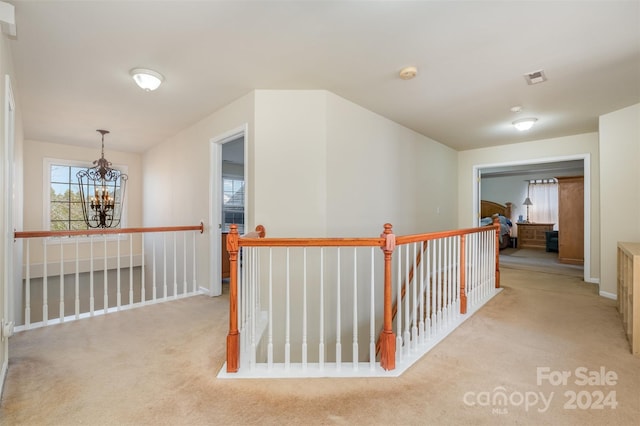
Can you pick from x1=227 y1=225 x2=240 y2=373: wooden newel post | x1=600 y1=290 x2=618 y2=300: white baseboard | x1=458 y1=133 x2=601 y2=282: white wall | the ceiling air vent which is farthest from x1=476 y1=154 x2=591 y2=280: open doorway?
x1=227 y1=225 x2=240 y2=373: wooden newel post

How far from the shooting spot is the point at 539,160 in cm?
499

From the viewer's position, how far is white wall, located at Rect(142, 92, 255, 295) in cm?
327

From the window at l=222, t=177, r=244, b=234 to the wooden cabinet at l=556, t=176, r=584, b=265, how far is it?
6.47m

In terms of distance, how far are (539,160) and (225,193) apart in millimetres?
5731

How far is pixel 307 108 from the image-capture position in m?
3.03

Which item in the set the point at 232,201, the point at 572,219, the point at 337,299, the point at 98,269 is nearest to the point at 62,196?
the point at 98,269

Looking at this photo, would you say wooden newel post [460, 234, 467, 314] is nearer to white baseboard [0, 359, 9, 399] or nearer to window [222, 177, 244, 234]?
white baseboard [0, 359, 9, 399]

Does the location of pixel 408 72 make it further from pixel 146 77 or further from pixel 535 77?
pixel 146 77

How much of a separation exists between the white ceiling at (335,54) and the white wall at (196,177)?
23cm

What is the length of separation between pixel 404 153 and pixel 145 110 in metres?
3.44

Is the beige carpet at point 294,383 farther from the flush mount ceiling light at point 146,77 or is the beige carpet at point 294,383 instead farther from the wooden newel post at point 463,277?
the flush mount ceiling light at point 146,77

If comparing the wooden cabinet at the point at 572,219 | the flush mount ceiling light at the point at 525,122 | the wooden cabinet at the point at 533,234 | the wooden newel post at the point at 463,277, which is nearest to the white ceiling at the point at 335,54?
the flush mount ceiling light at the point at 525,122

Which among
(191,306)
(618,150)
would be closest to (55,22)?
(191,306)

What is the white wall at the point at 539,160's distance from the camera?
4.44 metres
